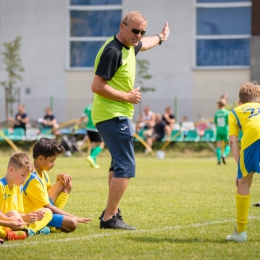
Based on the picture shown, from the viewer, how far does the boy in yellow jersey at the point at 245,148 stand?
634 cm

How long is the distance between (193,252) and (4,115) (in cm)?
2545

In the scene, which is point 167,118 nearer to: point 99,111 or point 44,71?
point 44,71

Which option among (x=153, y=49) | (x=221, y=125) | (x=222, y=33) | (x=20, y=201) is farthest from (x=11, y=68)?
(x=20, y=201)

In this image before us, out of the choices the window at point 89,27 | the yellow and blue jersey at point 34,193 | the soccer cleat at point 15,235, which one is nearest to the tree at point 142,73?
the window at point 89,27

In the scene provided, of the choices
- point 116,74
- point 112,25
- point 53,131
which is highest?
point 112,25

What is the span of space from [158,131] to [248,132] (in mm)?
19000

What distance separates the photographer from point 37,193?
691 centimetres

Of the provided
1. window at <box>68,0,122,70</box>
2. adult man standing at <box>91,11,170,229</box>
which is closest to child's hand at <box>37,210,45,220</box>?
adult man standing at <box>91,11,170,229</box>

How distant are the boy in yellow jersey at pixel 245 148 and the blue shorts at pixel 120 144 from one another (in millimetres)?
1127

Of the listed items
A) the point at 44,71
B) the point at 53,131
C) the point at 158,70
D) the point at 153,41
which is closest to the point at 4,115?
the point at 44,71

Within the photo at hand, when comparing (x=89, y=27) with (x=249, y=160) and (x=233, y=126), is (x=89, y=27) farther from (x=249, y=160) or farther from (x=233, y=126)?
(x=249, y=160)

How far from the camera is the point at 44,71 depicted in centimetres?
3238

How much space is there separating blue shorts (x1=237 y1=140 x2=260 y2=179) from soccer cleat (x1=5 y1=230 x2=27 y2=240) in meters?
2.06

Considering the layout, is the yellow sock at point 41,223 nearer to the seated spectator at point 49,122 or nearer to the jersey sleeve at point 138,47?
the jersey sleeve at point 138,47
